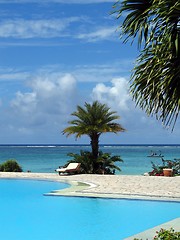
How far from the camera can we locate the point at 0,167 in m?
28.1

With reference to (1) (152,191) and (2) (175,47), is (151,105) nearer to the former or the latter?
(2) (175,47)

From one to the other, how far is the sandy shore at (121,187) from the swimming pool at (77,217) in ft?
2.05

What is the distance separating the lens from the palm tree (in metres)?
25.3

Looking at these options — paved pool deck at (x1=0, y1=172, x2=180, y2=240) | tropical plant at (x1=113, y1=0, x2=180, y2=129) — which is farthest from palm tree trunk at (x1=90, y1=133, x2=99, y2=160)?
tropical plant at (x1=113, y1=0, x2=180, y2=129)

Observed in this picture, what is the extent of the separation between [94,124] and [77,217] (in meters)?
12.4

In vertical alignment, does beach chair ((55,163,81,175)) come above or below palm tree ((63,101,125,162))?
below

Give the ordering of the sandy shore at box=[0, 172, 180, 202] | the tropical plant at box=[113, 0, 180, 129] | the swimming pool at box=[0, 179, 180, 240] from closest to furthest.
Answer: the tropical plant at box=[113, 0, 180, 129]
the swimming pool at box=[0, 179, 180, 240]
the sandy shore at box=[0, 172, 180, 202]

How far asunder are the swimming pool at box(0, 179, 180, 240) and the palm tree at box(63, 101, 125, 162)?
28.4 feet

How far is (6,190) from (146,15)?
1391 centimetres

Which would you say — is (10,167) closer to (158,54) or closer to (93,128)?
(93,128)

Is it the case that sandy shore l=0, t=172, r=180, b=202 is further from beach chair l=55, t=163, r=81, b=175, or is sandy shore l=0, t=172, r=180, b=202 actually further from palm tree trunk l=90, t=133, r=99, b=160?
palm tree trunk l=90, t=133, r=99, b=160

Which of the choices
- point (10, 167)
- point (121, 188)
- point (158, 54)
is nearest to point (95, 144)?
point (10, 167)

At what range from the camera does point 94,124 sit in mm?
25578

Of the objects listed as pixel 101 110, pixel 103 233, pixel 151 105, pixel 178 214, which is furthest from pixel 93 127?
pixel 151 105
